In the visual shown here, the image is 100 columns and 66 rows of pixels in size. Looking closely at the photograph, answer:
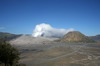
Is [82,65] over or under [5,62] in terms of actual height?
under

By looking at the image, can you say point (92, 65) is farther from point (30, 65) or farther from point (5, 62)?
point (5, 62)

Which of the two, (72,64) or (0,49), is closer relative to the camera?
(0,49)

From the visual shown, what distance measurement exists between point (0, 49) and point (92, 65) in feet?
184

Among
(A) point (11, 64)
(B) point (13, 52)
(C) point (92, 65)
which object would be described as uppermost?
(B) point (13, 52)

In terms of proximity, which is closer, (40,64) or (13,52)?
(13,52)

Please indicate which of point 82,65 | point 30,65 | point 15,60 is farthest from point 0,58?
point 82,65

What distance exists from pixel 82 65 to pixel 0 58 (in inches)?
2058

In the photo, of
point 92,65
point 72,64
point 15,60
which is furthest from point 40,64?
point 15,60

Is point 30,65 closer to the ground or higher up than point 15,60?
closer to the ground

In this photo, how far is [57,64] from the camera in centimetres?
8588

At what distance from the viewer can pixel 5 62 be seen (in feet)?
138

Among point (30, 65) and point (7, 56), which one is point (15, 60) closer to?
point (7, 56)

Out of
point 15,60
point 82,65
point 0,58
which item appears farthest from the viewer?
point 82,65

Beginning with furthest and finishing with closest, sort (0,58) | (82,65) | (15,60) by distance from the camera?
(82,65), (15,60), (0,58)
